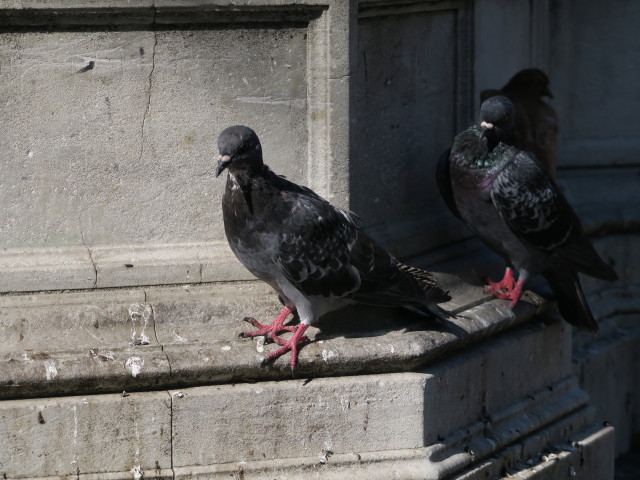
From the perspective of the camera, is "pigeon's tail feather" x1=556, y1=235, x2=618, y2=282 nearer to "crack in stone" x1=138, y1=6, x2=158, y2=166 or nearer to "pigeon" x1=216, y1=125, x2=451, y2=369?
"pigeon" x1=216, y1=125, x2=451, y2=369

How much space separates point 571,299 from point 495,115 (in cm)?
105

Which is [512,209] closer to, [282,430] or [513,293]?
[513,293]

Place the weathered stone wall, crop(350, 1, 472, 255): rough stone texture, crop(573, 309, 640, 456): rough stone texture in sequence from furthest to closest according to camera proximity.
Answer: crop(573, 309, 640, 456): rough stone texture < crop(350, 1, 472, 255): rough stone texture < the weathered stone wall

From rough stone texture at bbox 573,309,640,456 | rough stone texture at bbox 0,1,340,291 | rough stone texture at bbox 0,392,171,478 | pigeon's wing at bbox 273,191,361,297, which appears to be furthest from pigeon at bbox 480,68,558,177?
rough stone texture at bbox 0,392,171,478

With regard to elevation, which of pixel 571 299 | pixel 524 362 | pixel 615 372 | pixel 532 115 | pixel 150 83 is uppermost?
pixel 150 83

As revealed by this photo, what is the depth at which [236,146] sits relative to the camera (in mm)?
4578

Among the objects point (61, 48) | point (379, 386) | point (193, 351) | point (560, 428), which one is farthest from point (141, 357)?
point (560, 428)

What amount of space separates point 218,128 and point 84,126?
0.56m

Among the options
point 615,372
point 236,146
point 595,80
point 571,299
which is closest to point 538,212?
point 571,299

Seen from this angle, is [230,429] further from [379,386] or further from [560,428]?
[560,428]

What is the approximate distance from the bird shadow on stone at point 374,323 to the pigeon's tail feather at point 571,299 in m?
0.92

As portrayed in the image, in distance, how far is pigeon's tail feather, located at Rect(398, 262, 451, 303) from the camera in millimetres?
5109

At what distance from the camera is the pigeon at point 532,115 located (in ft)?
20.6

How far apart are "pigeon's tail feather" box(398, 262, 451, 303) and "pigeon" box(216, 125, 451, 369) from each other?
22 millimetres
